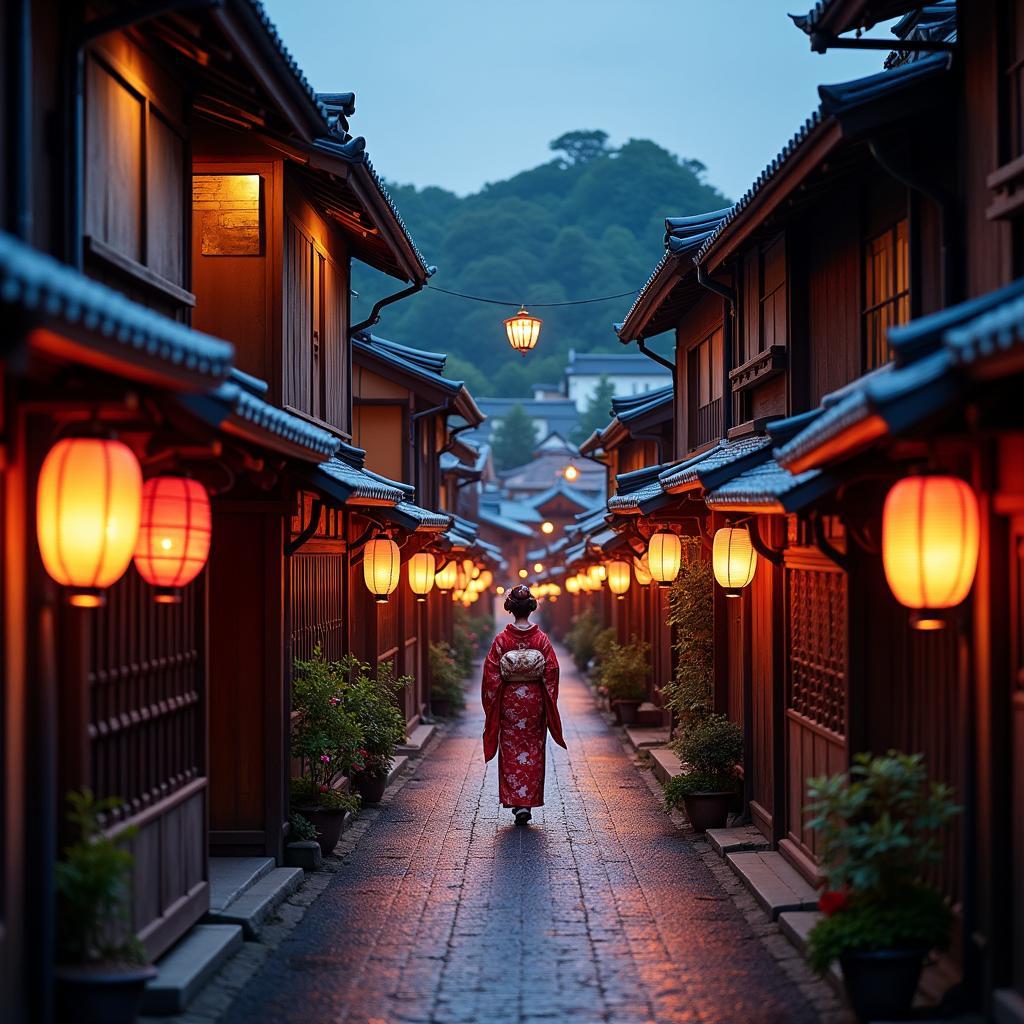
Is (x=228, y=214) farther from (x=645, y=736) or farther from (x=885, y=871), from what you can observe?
(x=645, y=736)

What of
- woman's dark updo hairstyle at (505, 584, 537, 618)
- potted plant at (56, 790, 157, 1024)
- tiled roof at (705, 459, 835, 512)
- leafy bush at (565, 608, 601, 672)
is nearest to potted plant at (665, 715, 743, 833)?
woman's dark updo hairstyle at (505, 584, 537, 618)

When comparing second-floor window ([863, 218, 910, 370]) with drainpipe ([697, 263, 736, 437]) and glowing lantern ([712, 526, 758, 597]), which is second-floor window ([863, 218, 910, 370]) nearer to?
glowing lantern ([712, 526, 758, 597])

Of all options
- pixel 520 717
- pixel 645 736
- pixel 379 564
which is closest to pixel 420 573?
pixel 645 736

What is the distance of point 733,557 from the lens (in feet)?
44.1

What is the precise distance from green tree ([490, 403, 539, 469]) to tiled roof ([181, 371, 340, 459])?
9377cm

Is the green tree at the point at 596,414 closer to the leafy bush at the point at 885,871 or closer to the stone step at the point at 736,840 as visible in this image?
the stone step at the point at 736,840

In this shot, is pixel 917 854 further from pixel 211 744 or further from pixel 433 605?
pixel 433 605

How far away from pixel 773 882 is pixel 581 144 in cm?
14451

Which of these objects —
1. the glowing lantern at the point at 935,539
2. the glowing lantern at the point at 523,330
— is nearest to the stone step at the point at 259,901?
the glowing lantern at the point at 935,539

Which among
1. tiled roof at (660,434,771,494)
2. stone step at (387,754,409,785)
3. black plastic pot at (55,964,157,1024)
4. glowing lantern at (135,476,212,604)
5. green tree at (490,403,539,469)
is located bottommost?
stone step at (387,754,409,785)

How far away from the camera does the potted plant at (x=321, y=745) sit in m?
13.3

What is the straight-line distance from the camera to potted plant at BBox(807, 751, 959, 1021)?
25.4 feet

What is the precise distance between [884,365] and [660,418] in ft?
56.5

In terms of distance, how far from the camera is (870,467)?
8.72 metres
